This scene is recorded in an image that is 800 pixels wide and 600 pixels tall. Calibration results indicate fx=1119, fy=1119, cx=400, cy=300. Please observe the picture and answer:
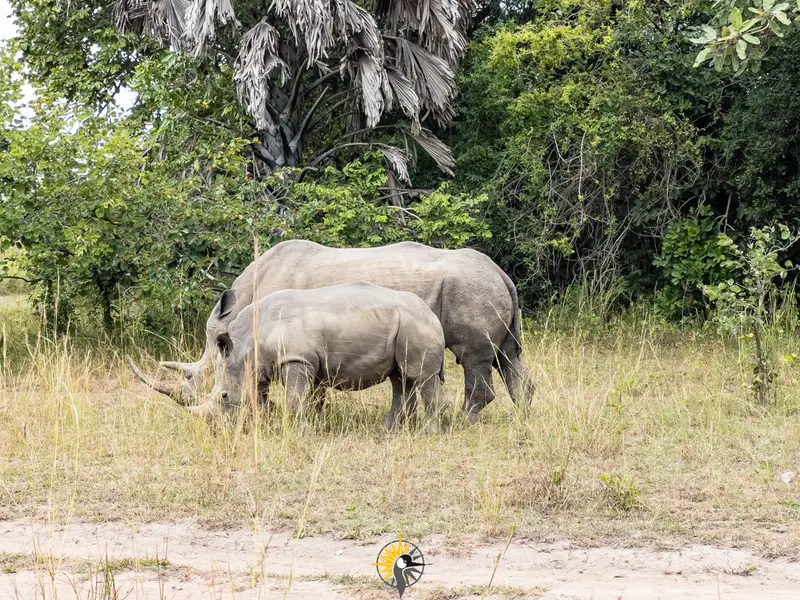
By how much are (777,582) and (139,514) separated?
3.70 m

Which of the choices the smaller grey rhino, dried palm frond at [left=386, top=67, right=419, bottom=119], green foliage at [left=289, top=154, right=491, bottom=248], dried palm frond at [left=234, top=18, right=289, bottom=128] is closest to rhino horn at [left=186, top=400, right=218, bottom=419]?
the smaller grey rhino

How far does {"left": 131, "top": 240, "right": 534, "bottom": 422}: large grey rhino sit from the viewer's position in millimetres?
9727

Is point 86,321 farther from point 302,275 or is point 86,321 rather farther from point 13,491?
point 13,491

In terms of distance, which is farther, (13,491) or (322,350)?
(322,350)

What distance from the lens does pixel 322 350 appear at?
28.5 feet

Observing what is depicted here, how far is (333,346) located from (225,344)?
833 mm

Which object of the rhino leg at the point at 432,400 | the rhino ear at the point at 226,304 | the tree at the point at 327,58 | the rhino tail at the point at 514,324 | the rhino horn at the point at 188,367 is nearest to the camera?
the rhino leg at the point at 432,400

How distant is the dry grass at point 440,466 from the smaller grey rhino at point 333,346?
1.07ft

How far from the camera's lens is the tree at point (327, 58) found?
15.1m

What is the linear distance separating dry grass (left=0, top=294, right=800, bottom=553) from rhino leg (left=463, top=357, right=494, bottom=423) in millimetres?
231

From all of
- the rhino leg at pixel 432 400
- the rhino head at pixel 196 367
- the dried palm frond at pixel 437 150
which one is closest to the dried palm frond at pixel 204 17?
the dried palm frond at pixel 437 150

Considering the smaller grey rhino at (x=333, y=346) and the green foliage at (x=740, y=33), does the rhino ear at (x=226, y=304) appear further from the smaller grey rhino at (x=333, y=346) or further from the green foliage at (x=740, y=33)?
the green foliage at (x=740, y=33)

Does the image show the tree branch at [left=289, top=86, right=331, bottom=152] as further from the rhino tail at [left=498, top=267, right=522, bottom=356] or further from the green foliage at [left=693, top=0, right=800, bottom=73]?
the green foliage at [left=693, top=0, right=800, bottom=73]

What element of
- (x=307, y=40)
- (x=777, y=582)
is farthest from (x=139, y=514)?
(x=307, y=40)
